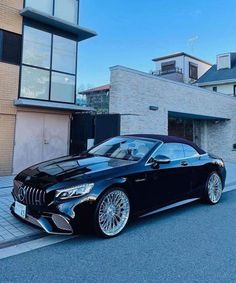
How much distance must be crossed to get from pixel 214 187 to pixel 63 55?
704cm

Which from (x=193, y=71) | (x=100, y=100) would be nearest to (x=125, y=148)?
(x=100, y=100)

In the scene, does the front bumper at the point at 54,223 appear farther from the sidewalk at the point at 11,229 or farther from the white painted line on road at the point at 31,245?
the sidewalk at the point at 11,229

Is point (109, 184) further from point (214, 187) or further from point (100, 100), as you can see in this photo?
point (100, 100)

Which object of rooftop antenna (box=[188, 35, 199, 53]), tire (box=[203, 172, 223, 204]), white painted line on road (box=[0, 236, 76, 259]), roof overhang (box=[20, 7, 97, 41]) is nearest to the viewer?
white painted line on road (box=[0, 236, 76, 259])

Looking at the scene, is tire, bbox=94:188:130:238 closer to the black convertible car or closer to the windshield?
the black convertible car

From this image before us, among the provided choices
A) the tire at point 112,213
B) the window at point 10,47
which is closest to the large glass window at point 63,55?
the window at point 10,47

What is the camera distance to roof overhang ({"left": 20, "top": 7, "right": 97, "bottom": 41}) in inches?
364

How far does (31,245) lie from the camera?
397 centimetres

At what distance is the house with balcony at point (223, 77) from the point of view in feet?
80.5

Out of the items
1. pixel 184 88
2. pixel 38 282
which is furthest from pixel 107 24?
pixel 38 282

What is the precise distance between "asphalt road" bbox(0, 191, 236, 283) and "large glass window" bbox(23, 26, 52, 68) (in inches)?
277

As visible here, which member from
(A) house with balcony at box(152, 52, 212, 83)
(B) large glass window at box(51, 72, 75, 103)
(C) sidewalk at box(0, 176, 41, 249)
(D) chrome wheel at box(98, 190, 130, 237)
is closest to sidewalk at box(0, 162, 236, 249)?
(C) sidewalk at box(0, 176, 41, 249)

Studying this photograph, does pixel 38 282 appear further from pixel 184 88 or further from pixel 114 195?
pixel 184 88

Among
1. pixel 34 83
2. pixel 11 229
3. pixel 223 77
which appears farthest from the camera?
pixel 223 77
